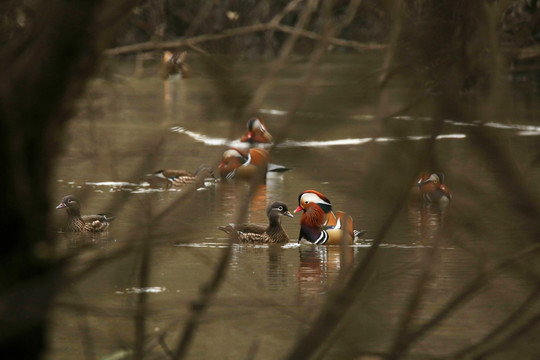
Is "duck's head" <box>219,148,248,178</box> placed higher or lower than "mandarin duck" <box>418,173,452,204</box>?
higher

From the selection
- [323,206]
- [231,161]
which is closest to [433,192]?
[323,206]

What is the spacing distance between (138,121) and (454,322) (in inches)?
630

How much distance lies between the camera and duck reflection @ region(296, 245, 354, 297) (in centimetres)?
830

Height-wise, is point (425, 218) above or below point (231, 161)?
below

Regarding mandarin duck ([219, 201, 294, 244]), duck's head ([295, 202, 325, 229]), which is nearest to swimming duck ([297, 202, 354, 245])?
duck's head ([295, 202, 325, 229])

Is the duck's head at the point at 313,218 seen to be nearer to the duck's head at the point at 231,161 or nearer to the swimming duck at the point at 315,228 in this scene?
the swimming duck at the point at 315,228

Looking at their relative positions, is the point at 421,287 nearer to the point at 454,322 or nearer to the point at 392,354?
the point at 392,354

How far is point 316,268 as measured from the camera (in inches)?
363

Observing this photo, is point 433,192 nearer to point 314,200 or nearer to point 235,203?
point 314,200

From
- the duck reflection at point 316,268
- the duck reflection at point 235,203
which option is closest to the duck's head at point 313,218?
the duck reflection at point 316,268

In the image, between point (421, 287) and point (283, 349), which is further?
point (283, 349)

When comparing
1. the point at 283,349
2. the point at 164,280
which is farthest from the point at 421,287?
the point at 164,280

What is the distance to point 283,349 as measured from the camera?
6121 millimetres

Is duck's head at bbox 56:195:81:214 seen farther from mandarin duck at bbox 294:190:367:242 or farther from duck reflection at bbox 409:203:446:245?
duck reflection at bbox 409:203:446:245
